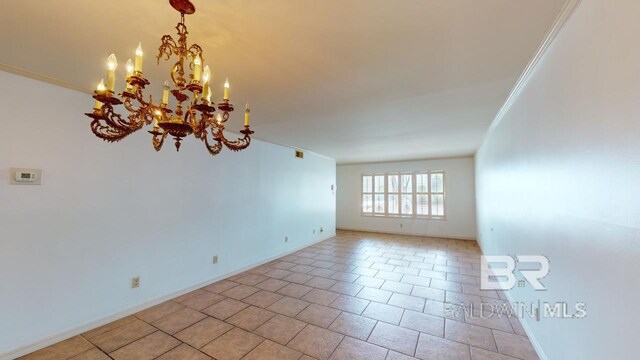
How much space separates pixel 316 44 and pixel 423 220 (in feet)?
23.0

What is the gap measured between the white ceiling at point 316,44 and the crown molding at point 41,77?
8 centimetres

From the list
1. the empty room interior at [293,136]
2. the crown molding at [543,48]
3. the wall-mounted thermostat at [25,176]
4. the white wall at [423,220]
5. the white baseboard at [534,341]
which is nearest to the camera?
the empty room interior at [293,136]

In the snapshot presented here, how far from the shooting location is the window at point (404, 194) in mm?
7445

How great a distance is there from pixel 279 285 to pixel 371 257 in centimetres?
230

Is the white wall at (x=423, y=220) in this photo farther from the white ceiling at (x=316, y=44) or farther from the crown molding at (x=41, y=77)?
the crown molding at (x=41, y=77)

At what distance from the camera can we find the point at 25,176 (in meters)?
2.15

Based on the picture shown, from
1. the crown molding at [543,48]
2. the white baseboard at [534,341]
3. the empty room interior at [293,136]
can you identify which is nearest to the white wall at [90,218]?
the empty room interior at [293,136]

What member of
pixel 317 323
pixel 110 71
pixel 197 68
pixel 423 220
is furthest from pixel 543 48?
pixel 423 220

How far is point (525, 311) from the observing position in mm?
2428

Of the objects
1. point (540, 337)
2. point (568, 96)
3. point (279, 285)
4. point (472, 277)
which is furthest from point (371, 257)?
point (568, 96)

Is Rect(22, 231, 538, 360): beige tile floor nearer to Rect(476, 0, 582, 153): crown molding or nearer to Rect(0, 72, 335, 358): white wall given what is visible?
Rect(0, 72, 335, 358): white wall

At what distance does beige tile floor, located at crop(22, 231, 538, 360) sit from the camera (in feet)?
7.12

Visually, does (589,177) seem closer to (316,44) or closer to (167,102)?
(316,44)

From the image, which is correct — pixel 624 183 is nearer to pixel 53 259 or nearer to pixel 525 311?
pixel 525 311
